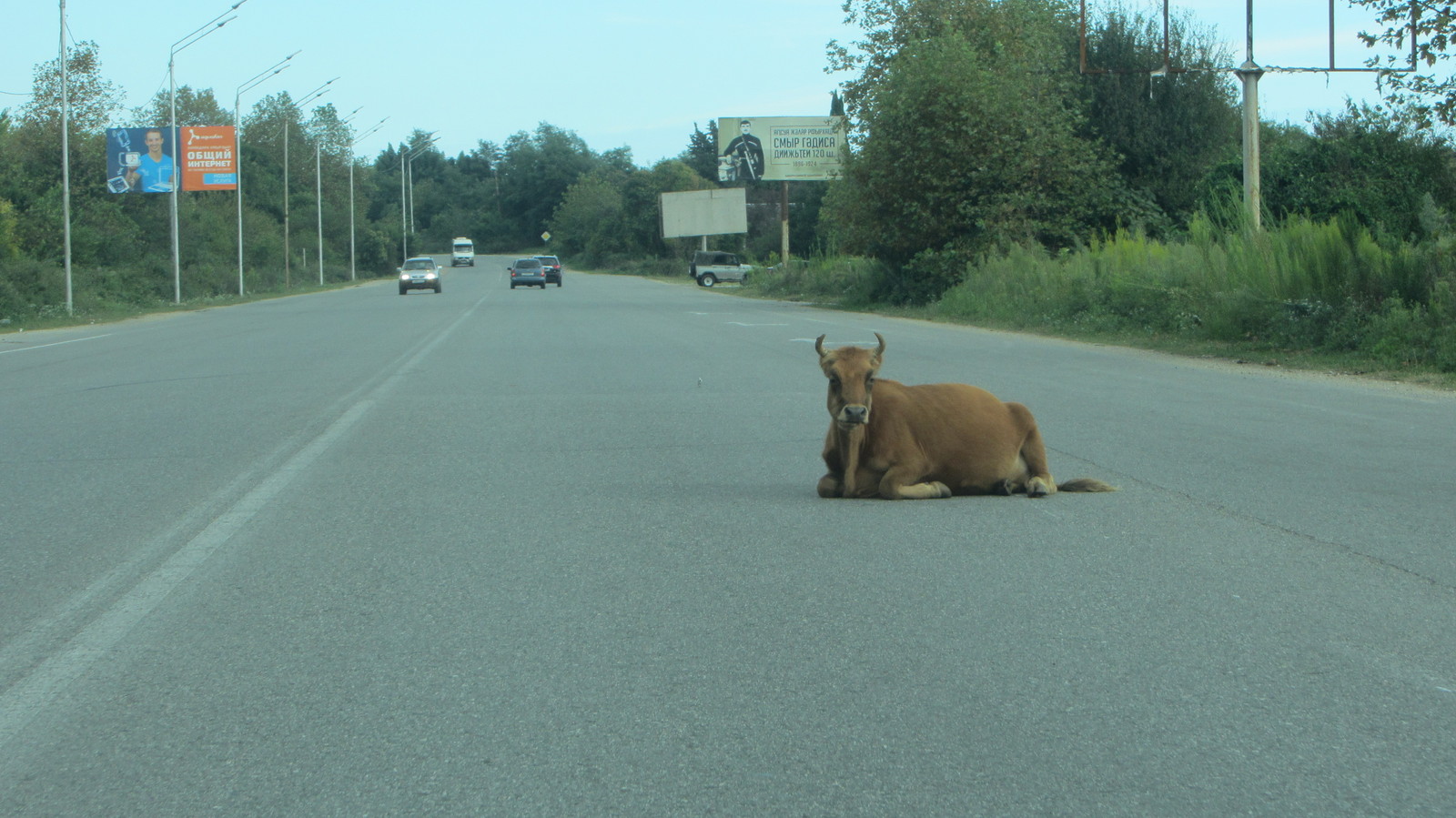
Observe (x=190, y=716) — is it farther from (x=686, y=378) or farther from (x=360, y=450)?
(x=686, y=378)

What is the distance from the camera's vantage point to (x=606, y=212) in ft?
425

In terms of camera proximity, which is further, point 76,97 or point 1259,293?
point 76,97

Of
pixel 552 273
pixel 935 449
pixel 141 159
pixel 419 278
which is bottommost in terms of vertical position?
pixel 935 449

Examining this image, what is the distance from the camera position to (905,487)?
7.57 meters

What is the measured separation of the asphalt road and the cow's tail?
3.6 inches

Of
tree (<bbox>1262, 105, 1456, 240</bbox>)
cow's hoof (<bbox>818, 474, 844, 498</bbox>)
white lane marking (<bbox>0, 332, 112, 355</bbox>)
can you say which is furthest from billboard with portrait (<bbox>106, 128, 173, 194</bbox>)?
cow's hoof (<bbox>818, 474, 844, 498</bbox>)

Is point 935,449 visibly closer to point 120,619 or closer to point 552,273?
point 120,619

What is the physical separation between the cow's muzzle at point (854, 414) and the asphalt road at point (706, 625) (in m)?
0.56

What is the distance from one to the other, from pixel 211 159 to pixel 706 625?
54.9m

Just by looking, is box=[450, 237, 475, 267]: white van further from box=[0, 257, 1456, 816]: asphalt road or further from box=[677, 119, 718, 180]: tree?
box=[0, 257, 1456, 816]: asphalt road

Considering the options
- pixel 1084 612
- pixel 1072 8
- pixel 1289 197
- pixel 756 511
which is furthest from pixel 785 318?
pixel 1084 612

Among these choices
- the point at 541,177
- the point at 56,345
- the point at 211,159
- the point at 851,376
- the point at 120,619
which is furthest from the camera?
the point at 541,177

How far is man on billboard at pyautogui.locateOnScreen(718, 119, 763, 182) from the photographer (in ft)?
191

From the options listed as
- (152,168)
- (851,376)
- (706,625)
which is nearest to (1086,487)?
(851,376)
